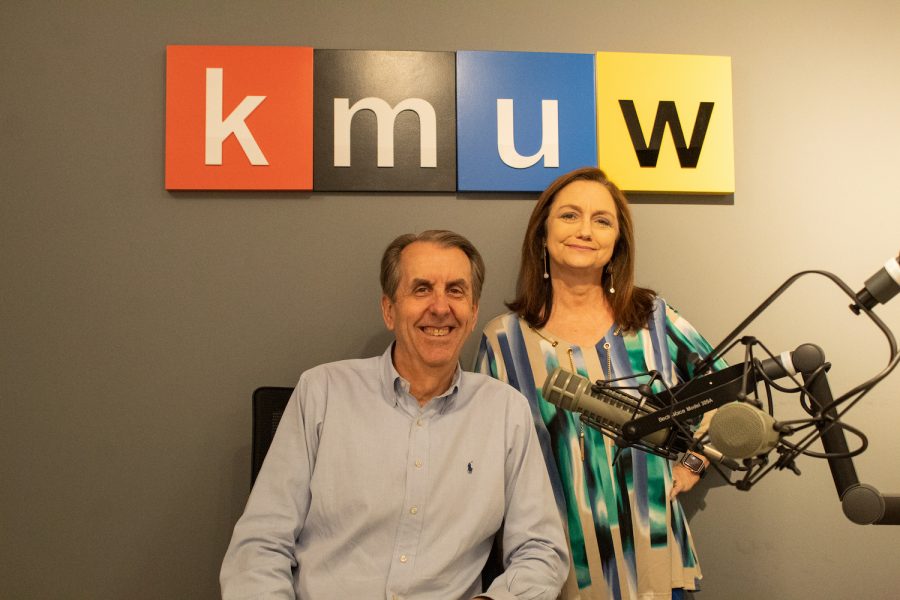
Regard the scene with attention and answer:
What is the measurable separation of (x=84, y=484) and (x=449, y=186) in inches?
59.2

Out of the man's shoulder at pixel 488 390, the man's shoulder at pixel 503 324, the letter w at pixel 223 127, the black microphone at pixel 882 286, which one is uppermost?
the letter w at pixel 223 127

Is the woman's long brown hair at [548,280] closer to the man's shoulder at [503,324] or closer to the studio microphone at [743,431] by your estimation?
the man's shoulder at [503,324]

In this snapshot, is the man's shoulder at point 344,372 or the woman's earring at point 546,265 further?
the woman's earring at point 546,265

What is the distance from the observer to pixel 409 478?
1.62 m

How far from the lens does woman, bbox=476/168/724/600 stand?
1.93 metres

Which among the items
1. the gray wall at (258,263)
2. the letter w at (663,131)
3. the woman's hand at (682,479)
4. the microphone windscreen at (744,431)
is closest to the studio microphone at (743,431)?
the microphone windscreen at (744,431)

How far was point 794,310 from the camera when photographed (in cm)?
244

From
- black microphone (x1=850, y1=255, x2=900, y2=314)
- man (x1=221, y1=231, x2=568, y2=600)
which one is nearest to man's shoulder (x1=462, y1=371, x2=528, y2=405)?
man (x1=221, y1=231, x2=568, y2=600)

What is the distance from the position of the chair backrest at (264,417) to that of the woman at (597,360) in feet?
1.99

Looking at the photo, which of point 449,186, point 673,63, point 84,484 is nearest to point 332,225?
point 449,186

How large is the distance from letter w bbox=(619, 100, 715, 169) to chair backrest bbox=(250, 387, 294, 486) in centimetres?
141

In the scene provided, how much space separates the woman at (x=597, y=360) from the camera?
6.33 feet

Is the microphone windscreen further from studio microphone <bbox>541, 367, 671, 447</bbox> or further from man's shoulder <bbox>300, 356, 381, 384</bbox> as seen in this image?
man's shoulder <bbox>300, 356, 381, 384</bbox>

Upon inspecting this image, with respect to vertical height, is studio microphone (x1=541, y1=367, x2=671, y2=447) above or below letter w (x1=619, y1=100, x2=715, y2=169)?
below
